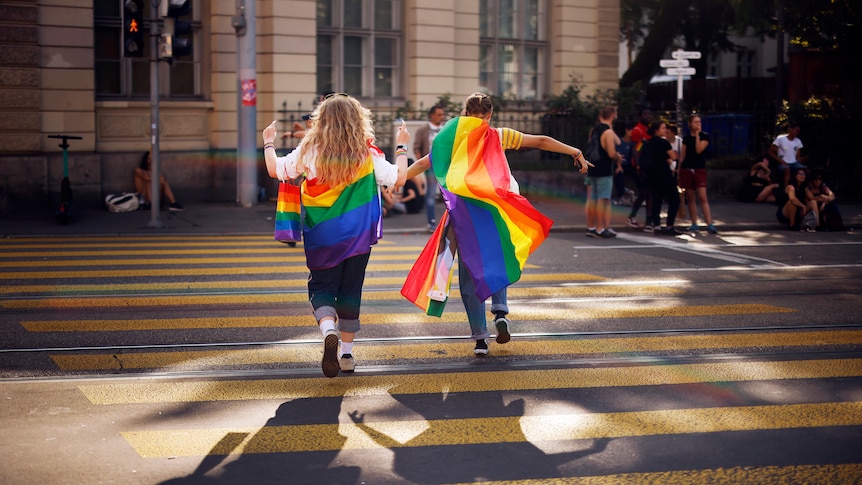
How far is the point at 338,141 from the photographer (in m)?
6.80

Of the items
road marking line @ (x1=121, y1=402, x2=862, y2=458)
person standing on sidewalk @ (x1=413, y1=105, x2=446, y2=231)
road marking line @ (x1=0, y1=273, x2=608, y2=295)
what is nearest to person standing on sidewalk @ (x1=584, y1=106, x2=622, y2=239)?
person standing on sidewalk @ (x1=413, y1=105, x2=446, y2=231)

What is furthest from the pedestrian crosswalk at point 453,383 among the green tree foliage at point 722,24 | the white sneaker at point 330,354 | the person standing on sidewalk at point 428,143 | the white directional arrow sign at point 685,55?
the green tree foliage at point 722,24

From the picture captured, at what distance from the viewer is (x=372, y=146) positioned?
7.11 metres

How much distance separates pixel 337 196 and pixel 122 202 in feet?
40.3

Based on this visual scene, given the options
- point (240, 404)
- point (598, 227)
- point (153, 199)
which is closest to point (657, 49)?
point (598, 227)

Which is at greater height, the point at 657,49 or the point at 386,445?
the point at 657,49

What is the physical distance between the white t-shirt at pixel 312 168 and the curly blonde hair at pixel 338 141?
0.03 meters

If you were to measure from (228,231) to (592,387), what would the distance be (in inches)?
395

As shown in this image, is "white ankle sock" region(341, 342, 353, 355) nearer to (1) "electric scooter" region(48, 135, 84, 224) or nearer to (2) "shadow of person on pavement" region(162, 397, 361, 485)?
(2) "shadow of person on pavement" region(162, 397, 361, 485)

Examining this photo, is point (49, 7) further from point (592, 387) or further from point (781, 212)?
point (592, 387)

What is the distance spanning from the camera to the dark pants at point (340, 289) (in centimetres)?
692

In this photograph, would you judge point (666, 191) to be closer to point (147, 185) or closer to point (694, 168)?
point (694, 168)

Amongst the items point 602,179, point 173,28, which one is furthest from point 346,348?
point 173,28

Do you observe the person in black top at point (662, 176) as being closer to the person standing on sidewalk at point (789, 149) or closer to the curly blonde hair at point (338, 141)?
the person standing on sidewalk at point (789, 149)
